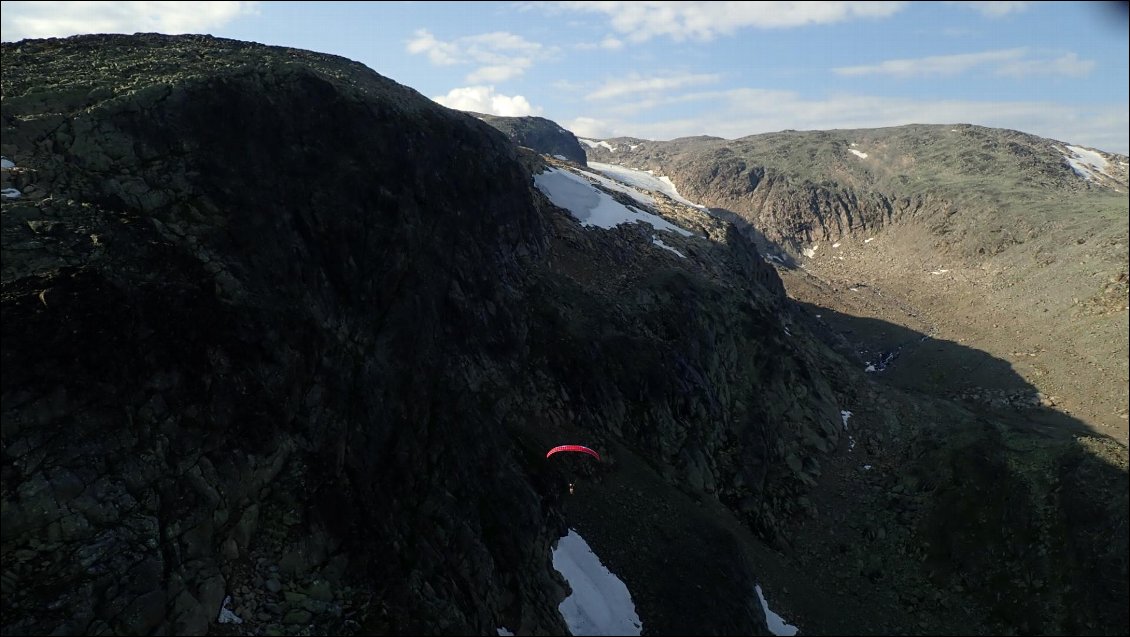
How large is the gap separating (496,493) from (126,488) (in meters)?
10.6

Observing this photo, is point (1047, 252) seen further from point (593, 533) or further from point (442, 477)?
point (442, 477)

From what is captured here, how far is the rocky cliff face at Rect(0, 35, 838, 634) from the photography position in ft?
42.3

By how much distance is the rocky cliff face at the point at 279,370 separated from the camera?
12883mm

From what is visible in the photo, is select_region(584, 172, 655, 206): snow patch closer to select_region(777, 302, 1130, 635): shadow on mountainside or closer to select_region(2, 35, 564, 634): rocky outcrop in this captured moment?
select_region(777, 302, 1130, 635): shadow on mountainside

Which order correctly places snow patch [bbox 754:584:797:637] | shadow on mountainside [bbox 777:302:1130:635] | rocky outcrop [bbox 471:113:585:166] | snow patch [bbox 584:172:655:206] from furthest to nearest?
rocky outcrop [bbox 471:113:585:166]
snow patch [bbox 584:172:655:206]
shadow on mountainside [bbox 777:302:1130:635]
snow patch [bbox 754:584:797:637]

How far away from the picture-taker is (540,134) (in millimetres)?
126812

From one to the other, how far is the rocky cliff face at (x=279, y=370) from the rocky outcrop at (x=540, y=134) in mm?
91786

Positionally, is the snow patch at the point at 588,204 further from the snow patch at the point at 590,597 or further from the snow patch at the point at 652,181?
the snow patch at the point at 652,181

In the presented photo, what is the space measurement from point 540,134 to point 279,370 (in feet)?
385

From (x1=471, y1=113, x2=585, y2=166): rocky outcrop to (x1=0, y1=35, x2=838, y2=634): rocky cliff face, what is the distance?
91.8 metres

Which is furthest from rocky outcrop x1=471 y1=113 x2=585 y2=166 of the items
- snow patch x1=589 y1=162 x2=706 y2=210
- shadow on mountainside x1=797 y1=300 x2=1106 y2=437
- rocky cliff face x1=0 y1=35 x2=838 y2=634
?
rocky cliff face x1=0 y1=35 x2=838 y2=634

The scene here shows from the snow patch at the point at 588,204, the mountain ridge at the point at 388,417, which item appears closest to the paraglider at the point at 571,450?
the mountain ridge at the point at 388,417

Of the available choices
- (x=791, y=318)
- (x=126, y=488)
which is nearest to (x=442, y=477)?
(x=126, y=488)

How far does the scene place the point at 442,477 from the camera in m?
19.3
